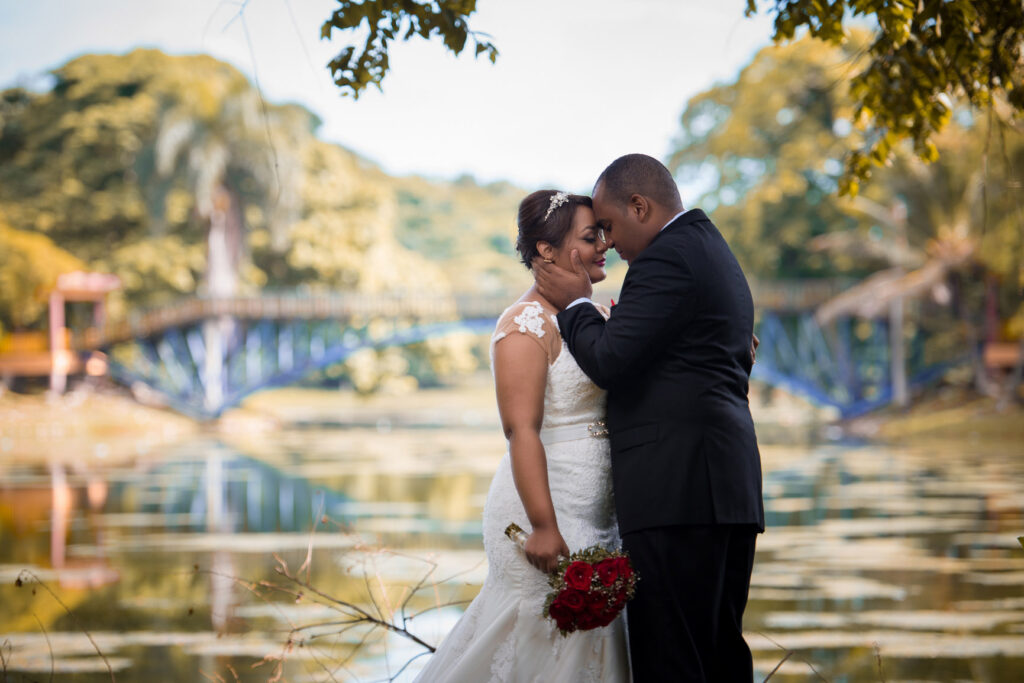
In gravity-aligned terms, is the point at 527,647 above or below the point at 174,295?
below

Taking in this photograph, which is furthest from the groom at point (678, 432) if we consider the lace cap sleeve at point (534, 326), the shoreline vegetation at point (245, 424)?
the shoreline vegetation at point (245, 424)

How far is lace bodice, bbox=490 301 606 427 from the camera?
2.89 metres

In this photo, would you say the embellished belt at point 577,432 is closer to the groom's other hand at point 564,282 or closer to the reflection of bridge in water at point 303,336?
the groom's other hand at point 564,282

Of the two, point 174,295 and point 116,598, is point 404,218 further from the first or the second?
point 116,598

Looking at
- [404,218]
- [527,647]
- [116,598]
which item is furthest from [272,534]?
[404,218]

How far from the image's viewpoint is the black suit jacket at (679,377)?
267 cm

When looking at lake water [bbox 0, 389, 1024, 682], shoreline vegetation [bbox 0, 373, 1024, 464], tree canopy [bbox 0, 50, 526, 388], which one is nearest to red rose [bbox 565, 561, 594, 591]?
lake water [bbox 0, 389, 1024, 682]

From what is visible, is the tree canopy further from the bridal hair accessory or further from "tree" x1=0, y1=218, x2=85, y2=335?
the bridal hair accessory

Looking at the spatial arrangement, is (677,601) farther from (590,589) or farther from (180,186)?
(180,186)

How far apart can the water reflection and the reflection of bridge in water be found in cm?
1417

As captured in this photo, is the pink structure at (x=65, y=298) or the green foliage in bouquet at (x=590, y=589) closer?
the green foliage in bouquet at (x=590, y=589)

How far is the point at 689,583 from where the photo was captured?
2.72 metres

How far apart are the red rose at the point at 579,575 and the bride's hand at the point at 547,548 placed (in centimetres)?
13

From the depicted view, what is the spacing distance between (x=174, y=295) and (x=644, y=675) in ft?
122
